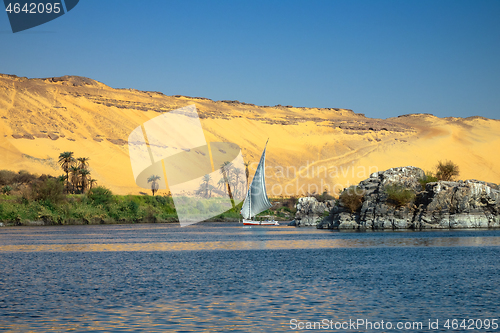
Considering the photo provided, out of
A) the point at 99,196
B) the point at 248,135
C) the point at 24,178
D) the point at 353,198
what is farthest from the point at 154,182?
the point at 248,135

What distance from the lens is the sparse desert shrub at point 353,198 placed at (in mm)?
62875

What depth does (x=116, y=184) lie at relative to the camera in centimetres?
10531

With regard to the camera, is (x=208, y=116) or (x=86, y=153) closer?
(x=86, y=153)

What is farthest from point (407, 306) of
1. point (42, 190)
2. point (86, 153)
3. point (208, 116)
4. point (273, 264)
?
point (208, 116)

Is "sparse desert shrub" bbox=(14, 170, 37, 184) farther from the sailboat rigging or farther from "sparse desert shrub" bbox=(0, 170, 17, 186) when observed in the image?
the sailboat rigging

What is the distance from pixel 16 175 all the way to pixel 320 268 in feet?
256

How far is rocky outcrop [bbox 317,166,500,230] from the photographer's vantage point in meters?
58.2

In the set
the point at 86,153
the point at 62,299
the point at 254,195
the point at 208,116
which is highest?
the point at 208,116

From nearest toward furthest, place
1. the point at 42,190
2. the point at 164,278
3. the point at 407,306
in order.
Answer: the point at 407,306 < the point at 164,278 < the point at 42,190

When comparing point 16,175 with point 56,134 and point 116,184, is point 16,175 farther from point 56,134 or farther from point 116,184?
point 56,134

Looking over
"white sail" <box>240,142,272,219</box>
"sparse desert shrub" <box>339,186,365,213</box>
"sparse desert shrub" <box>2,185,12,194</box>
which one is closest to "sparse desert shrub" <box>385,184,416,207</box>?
"sparse desert shrub" <box>339,186,365,213</box>

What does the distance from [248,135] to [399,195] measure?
102 m

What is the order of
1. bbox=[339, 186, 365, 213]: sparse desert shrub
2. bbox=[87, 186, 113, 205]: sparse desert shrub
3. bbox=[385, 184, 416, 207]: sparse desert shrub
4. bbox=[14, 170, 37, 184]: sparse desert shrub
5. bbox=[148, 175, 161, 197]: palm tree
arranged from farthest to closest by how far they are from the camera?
1. bbox=[148, 175, 161, 197]: palm tree
2. bbox=[14, 170, 37, 184]: sparse desert shrub
3. bbox=[87, 186, 113, 205]: sparse desert shrub
4. bbox=[339, 186, 365, 213]: sparse desert shrub
5. bbox=[385, 184, 416, 207]: sparse desert shrub

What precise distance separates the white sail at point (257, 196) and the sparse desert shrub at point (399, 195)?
21.6m
